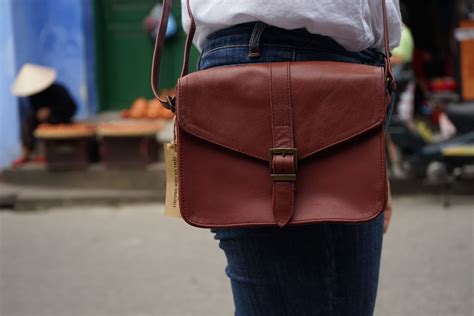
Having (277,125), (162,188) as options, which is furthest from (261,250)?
(162,188)

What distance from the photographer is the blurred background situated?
3828 mm

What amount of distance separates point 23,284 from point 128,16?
446 cm

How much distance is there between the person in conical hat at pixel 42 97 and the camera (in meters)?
6.56

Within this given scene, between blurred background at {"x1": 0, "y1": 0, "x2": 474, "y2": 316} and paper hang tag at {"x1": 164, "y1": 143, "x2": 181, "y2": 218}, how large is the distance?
7.20 ft

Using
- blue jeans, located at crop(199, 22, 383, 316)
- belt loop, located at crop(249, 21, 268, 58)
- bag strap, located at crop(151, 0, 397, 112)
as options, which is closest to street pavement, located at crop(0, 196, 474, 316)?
blue jeans, located at crop(199, 22, 383, 316)

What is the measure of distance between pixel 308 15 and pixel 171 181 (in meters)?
0.45

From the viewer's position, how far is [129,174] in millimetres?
6203

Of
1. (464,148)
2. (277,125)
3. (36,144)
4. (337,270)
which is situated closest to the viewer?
(277,125)

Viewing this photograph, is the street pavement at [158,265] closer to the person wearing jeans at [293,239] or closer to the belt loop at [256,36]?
the person wearing jeans at [293,239]

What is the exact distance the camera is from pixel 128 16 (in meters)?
7.86

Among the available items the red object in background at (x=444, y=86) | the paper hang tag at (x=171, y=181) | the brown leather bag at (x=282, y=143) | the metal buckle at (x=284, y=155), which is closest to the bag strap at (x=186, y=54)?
the brown leather bag at (x=282, y=143)

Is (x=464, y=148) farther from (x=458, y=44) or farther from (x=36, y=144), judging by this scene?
(x=36, y=144)

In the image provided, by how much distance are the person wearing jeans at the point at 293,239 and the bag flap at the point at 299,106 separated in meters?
0.05

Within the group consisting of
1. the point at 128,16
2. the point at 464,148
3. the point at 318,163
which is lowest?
the point at 464,148
